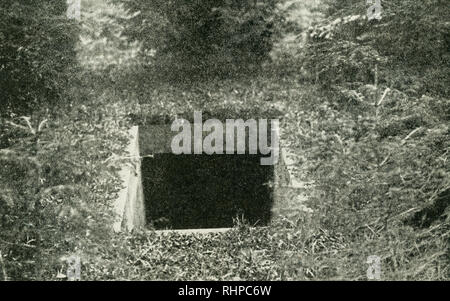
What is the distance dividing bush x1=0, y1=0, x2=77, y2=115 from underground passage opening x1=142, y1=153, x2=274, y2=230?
0.95m

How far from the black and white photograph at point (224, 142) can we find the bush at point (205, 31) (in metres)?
0.01

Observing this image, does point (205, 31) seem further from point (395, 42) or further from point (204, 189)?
point (395, 42)

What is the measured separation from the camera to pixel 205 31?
3873mm

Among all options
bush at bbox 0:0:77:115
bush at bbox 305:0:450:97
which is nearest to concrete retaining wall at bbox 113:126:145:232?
bush at bbox 0:0:77:115

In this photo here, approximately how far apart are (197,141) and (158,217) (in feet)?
2.30

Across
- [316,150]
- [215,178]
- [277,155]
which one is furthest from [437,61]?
[215,178]

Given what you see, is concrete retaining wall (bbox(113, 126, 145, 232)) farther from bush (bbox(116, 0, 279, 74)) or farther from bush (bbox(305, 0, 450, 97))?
bush (bbox(305, 0, 450, 97))

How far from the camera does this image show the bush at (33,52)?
3635 millimetres

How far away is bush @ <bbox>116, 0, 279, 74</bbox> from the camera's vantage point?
3838mm

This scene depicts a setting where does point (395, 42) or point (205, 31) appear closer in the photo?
point (395, 42)

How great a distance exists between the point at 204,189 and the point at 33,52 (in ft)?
5.41

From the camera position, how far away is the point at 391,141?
371 centimetres

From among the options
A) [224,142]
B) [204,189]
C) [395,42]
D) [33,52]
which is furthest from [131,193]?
[395,42]

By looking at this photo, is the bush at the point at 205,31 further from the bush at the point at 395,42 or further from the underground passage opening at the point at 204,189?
the underground passage opening at the point at 204,189
